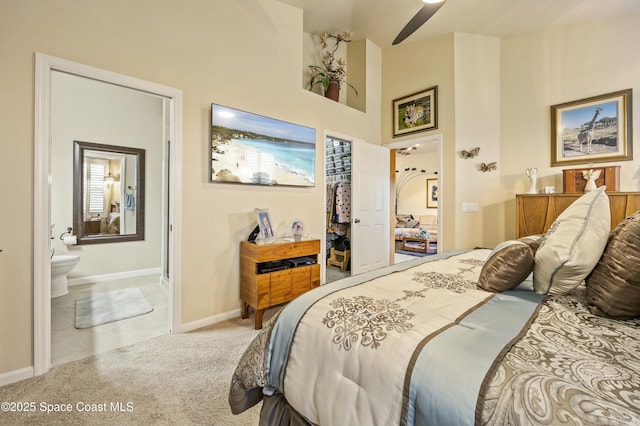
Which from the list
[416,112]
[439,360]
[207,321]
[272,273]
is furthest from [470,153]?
[207,321]

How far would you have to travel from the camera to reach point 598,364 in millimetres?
649

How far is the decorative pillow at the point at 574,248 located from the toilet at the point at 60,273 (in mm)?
4351

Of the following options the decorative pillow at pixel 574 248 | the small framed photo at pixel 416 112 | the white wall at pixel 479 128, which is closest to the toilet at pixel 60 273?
the decorative pillow at pixel 574 248

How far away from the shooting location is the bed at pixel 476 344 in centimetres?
58

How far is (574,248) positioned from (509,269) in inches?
9.5

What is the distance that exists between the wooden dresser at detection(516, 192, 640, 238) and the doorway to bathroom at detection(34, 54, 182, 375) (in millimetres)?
3713

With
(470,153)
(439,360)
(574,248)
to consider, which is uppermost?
(470,153)

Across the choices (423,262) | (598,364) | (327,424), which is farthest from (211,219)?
(598,364)

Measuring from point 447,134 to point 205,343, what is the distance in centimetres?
378

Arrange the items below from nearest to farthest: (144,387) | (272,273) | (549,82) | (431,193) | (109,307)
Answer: (144,387), (272,273), (109,307), (549,82), (431,193)

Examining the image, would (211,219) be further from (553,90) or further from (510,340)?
(553,90)

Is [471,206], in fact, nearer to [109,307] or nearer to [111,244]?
[109,307]

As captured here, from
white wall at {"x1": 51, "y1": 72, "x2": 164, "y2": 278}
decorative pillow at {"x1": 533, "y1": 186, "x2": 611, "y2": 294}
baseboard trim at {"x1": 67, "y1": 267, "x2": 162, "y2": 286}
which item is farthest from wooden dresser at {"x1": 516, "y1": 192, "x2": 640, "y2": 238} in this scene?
baseboard trim at {"x1": 67, "y1": 267, "x2": 162, "y2": 286}

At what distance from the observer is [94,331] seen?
2.27m
